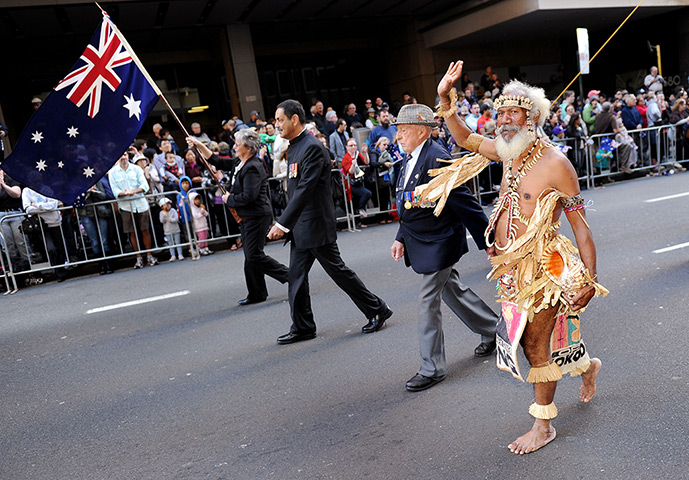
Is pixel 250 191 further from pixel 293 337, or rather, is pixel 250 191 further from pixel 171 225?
pixel 171 225

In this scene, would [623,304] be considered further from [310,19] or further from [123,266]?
[310,19]

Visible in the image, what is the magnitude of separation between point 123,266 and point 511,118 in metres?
8.92

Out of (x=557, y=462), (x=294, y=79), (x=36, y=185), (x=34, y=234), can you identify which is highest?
(x=294, y=79)

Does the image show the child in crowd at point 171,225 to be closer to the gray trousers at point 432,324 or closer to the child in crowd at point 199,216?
the child in crowd at point 199,216

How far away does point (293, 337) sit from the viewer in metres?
5.74

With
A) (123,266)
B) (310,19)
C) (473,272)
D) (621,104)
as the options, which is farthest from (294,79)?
(473,272)

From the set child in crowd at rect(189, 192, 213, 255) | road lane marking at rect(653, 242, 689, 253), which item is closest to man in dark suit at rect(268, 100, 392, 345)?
road lane marking at rect(653, 242, 689, 253)

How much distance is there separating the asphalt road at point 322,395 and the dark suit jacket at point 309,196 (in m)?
0.99

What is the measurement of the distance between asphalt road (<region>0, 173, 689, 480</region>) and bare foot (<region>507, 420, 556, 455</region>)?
0.17ft

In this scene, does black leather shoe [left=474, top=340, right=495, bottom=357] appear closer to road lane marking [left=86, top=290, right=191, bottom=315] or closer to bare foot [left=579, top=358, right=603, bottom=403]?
bare foot [left=579, top=358, right=603, bottom=403]

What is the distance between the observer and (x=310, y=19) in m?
21.6

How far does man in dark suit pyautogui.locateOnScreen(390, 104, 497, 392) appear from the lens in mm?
4320

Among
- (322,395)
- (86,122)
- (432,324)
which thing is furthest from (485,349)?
(86,122)

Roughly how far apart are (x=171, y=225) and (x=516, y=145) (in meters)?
8.28
